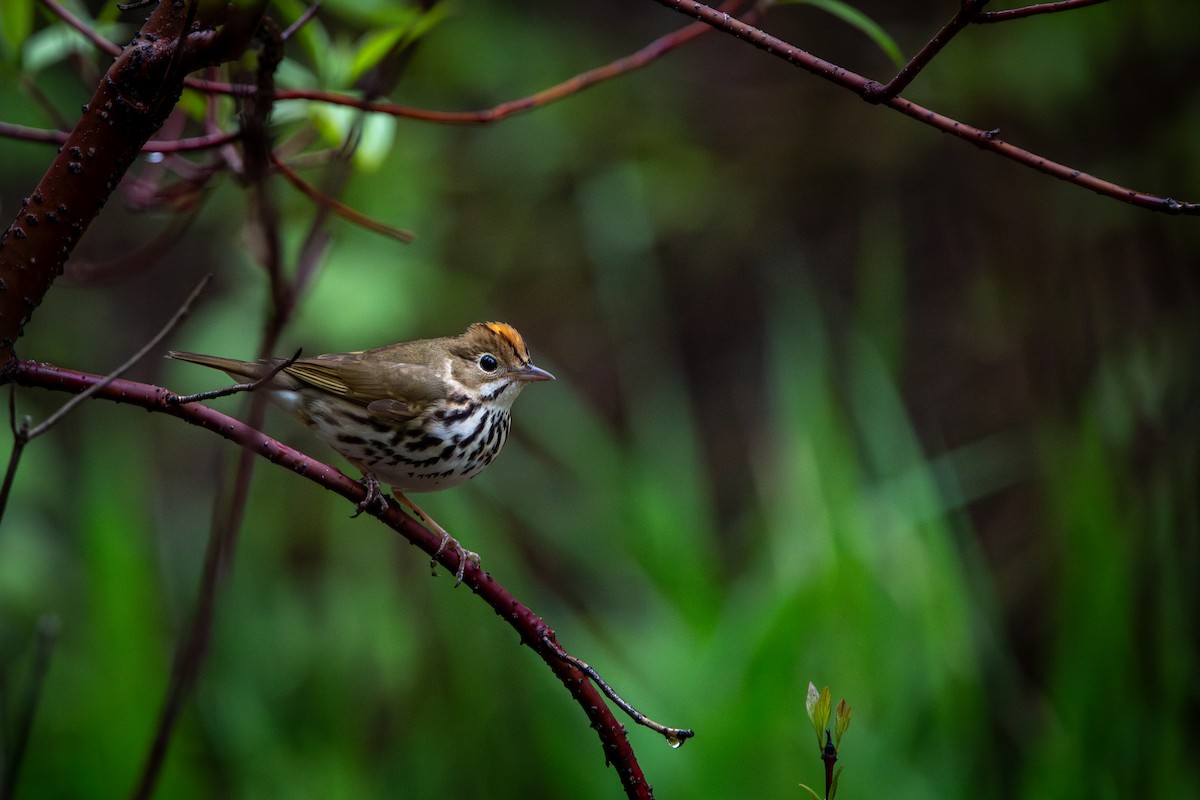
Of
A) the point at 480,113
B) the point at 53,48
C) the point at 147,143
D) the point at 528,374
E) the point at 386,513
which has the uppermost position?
the point at 53,48

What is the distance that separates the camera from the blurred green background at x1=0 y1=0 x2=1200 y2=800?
2910mm

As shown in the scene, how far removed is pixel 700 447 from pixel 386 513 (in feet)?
14.7

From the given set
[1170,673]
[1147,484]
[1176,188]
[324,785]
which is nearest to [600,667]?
[324,785]

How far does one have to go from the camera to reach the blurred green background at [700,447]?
9.55 ft

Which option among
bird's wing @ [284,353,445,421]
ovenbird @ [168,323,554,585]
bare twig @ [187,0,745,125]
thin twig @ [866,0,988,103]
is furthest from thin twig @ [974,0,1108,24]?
bird's wing @ [284,353,445,421]

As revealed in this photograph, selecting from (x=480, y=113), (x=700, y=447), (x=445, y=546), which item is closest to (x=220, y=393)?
(x=445, y=546)

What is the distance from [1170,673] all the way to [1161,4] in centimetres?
264

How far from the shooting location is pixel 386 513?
4.63 ft

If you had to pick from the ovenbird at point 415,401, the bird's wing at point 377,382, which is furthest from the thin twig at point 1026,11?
the bird's wing at point 377,382

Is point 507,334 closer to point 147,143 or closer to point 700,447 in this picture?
point 147,143

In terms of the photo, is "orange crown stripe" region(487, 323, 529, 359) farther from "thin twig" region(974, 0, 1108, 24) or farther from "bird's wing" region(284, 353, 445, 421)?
"thin twig" region(974, 0, 1108, 24)

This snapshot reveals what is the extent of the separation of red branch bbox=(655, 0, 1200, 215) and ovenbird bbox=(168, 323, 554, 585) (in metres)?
1.15

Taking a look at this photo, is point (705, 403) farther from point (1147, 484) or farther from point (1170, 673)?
point (1170, 673)

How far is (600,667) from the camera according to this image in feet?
10.5
